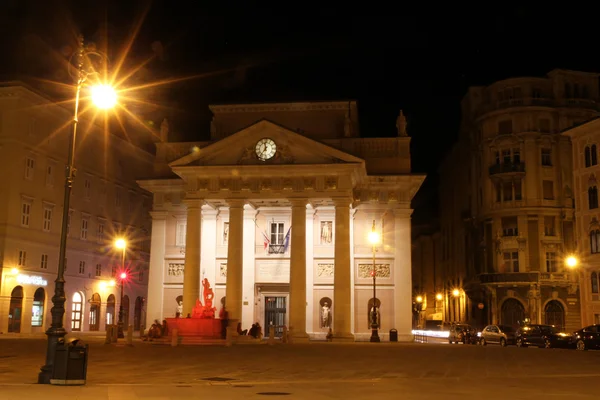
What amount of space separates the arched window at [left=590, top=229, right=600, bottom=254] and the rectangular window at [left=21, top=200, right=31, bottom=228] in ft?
144

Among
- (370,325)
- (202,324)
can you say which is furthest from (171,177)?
(370,325)

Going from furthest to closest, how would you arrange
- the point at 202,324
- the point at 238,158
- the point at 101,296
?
the point at 101,296 < the point at 238,158 < the point at 202,324

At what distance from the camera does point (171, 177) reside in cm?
5397

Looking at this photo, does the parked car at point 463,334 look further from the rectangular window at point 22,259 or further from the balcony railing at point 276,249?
the rectangular window at point 22,259

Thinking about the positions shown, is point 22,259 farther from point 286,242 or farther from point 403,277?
point 403,277

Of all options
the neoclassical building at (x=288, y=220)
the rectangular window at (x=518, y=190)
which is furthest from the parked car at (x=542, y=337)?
the rectangular window at (x=518, y=190)

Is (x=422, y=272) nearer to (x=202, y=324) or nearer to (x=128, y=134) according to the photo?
(x=128, y=134)

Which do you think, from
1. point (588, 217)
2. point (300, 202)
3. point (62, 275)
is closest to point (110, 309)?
point (300, 202)

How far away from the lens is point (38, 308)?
54250 millimetres

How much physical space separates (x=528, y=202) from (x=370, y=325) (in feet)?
79.9

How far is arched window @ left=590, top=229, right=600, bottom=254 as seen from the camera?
52750 mm

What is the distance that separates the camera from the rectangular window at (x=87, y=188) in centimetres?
6059

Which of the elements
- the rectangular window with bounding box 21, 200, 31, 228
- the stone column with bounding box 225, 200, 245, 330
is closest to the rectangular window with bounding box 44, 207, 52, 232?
the rectangular window with bounding box 21, 200, 31, 228

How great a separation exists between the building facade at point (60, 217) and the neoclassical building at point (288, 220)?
27.6 ft
